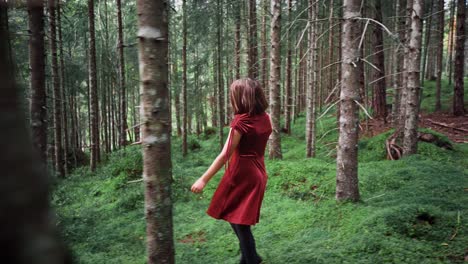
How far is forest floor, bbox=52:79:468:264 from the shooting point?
432 centimetres

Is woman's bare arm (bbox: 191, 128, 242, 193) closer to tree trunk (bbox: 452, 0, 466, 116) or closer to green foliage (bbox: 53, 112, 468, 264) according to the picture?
green foliage (bbox: 53, 112, 468, 264)

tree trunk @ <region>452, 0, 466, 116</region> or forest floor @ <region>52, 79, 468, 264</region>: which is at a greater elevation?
tree trunk @ <region>452, 0, 466, 116</region>

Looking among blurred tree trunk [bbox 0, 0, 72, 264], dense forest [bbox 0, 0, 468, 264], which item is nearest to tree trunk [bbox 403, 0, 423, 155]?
dense forest [bbox 0, 0, 468, 264]

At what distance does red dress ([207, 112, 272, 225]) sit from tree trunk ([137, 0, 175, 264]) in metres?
0.98

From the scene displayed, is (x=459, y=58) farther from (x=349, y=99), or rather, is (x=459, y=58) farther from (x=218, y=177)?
(x=349, y=99)

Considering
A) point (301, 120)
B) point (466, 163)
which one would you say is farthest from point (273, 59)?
point (301, 120)

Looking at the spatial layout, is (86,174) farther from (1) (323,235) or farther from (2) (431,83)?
(2) (431,83)

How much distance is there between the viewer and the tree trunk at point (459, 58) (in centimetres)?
1447

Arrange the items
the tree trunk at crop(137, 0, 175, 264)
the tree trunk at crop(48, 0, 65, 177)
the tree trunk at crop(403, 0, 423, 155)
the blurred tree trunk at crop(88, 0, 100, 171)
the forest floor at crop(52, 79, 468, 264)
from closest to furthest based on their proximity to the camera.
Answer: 1. the tree trunk at crop(137, 0, 175, 264)
2. the forest floor at crop(52, 79, 468, 264)
3. the tree trunk at crop(403, 0, 423, 155)
4. the tree trunk at crop(48, 0, 65, 177)
5. the blurred tree trunk at crop(88, 0, 100, 171)

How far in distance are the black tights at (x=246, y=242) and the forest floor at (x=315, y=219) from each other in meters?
0.54

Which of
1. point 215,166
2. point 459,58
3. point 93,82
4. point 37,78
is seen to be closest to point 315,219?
point 215,166

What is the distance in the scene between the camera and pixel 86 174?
15406mm

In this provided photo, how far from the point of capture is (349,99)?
5359mm

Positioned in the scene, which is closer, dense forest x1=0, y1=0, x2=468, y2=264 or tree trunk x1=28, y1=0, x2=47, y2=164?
dense forest x1=0, y1=0, x2=468, y2=264
